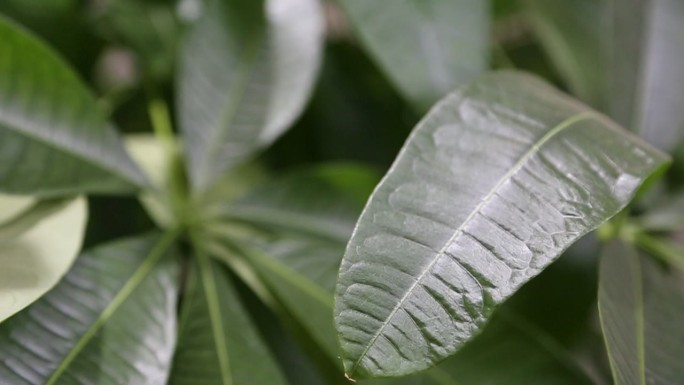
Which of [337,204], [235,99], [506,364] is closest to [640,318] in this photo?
[506,364]

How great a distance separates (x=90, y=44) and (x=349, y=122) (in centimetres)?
29

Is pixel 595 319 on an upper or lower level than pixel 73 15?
lower

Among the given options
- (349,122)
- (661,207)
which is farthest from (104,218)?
(661,207)

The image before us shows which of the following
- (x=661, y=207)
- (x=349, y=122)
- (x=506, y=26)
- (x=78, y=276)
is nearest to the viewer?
(x=78, y=276)

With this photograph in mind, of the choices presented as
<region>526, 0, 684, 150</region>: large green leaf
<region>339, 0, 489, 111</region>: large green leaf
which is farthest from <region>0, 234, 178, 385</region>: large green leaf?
<region>526, 0, 684, 150</region>: large green leaf

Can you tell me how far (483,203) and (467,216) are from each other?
0.01m

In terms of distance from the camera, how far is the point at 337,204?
61 centimetres

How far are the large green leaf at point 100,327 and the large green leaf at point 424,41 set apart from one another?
242 mm

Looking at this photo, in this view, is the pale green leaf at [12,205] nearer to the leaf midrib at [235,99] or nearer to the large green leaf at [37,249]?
the large green leaf at [37,249]

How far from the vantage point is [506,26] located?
952 mm

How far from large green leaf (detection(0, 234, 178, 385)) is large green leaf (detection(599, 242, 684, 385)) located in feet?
0.91

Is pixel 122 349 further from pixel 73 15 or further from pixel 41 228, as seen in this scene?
pixel 73 15

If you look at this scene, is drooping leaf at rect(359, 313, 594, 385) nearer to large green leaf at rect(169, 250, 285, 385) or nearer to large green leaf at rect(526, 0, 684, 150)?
large green leaf at rect(169, 250, 285, 385)

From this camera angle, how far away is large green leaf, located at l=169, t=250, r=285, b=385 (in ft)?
1.50
